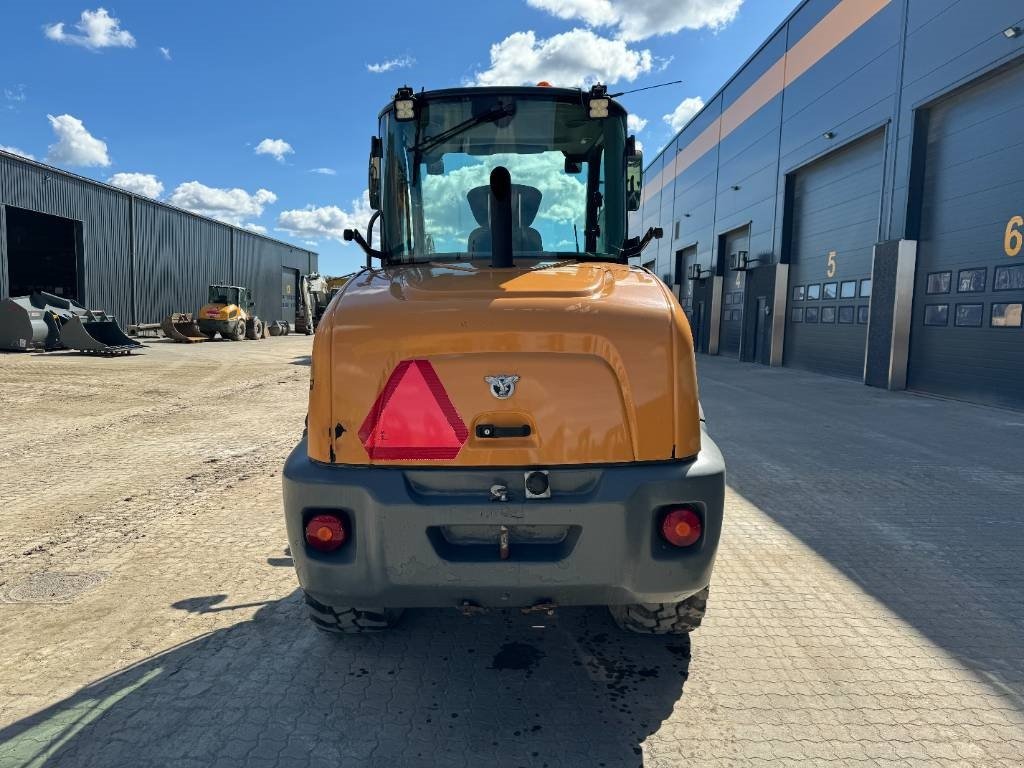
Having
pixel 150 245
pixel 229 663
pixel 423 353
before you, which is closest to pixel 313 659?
pixel 229 663

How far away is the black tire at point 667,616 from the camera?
281 cm

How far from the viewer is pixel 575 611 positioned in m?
Answer: 3.32

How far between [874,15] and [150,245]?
2926 centimetres

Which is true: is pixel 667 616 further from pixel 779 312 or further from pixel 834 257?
pixel 779 312

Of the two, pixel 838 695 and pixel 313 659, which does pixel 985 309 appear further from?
pixel 313 659

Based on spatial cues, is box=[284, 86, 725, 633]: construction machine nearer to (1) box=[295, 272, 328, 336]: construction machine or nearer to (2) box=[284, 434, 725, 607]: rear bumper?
(2) box=[284, 434, 725, 607]: rear bumper

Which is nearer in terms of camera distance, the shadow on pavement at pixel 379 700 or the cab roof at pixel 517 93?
the shadow on pavement at pixel 379 700

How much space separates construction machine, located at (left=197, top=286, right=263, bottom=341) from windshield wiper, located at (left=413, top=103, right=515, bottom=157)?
2714 centimetres

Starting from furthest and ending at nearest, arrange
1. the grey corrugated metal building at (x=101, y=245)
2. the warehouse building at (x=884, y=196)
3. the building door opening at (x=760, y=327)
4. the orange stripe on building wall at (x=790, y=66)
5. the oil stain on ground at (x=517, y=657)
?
the grey corrugated metal building at (x=101, y=245), the building door opening at (x=760, y=327), the orange stripe on building wall at (x=790, y=66), the warehouse building at (x=884, y=196), the oil stain on ground at (x=517, y=657)

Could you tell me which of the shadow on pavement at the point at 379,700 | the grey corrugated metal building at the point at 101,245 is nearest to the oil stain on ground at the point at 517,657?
the shadow on pavement at the point at 379,700

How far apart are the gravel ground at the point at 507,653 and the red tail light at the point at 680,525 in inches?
28.2

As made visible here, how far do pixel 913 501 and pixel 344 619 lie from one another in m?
4.92

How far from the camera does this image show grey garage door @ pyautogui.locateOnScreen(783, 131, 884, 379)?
50.5ft

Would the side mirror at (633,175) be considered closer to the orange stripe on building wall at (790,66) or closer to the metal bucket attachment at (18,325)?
the orange stripe on building wall at (790,66)
